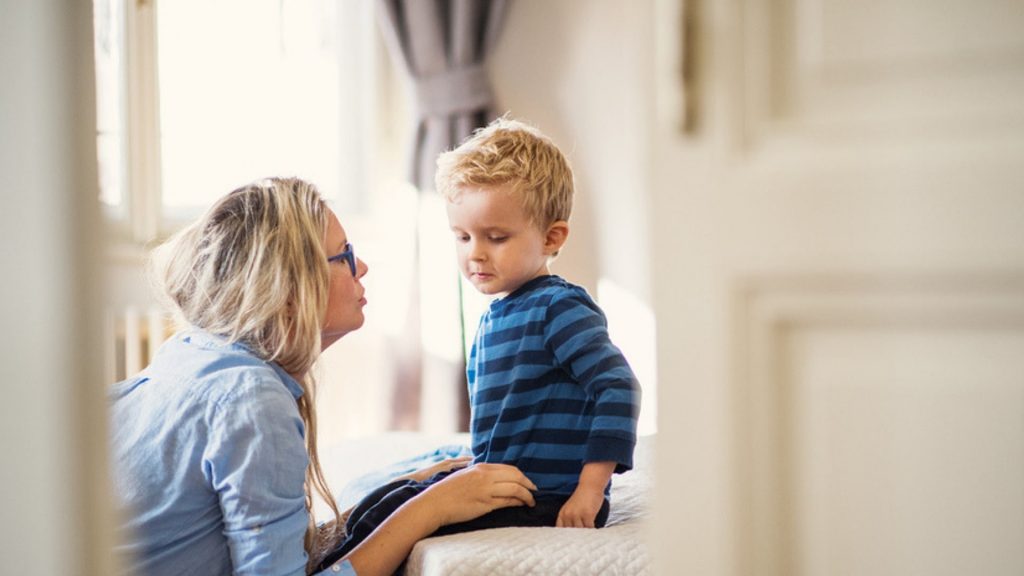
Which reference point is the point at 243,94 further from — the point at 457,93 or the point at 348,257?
the point at 348,257

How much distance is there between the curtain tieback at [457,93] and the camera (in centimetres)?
311

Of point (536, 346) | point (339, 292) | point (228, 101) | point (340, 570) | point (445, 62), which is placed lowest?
point (340, 570)

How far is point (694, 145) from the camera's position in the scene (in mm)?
757

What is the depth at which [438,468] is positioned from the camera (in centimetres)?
173

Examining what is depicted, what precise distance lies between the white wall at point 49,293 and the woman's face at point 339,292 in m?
0.87

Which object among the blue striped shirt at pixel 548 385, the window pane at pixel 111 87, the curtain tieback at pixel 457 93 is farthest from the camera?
the curtain tieback at pixel 457 93

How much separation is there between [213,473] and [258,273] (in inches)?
11.2

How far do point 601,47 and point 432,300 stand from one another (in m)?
0.96

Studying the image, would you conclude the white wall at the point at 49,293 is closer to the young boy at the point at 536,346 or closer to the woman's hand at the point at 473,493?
the woman's hand at the point at 473,493

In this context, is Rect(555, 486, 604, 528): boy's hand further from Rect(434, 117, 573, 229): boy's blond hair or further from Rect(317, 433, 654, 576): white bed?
Rect(434, 117, 573, 229): boy's blond hair

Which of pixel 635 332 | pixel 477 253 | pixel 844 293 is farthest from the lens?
Result: pixel 635 332

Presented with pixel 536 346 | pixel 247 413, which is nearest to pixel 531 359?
pixel 536 346

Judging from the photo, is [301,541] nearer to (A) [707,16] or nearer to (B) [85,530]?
(B) [85,530]

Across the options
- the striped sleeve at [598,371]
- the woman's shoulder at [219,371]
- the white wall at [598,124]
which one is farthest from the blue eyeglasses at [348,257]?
the white wall at [598,124]
